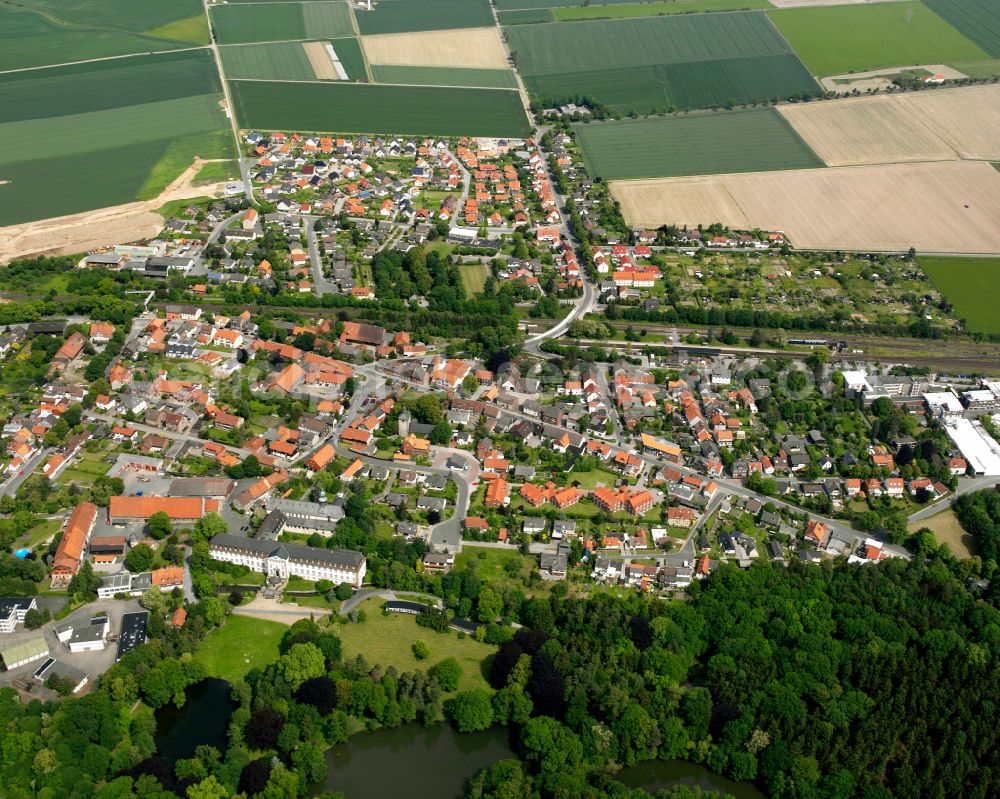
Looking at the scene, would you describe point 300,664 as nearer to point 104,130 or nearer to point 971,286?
point 971,286

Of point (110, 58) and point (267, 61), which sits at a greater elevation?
point (110, 58)

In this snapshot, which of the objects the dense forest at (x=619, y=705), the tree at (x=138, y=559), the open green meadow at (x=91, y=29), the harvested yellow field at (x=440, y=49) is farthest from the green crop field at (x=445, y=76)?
the dense forest at (x=619, y=705)

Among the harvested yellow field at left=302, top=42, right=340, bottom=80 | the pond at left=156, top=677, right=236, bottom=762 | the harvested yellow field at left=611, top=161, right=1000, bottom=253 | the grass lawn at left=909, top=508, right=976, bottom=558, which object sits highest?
the harvested yellow field at left=302, top=42, right=340, bottom=80

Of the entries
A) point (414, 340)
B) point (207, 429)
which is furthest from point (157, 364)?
point (414, 340)

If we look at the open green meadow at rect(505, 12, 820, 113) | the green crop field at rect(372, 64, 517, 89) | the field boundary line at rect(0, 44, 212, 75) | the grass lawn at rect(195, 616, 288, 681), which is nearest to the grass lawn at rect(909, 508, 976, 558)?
the grass lawn at rect(195, 616, 288, 681)

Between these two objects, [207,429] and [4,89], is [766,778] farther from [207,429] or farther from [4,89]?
[4,89]

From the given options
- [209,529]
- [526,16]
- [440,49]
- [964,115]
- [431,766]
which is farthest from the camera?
[526,16]

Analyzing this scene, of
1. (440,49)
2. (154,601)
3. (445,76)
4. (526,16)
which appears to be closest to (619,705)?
(154,601)

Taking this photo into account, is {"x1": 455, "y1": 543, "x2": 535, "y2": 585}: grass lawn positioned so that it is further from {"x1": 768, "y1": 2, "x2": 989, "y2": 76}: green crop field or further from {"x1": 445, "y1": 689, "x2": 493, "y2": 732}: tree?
{"x1": 768, "y1": 2, "x2": 989, "y2": 76}: green crop field
